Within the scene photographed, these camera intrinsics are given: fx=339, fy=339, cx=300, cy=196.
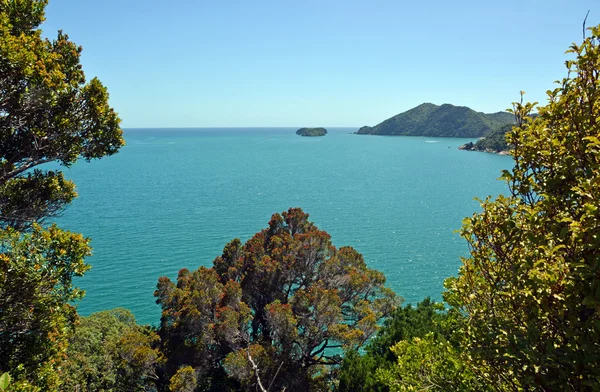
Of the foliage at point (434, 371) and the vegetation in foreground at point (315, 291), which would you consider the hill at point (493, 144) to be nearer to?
the vegetation in foreground at point (315, 291)

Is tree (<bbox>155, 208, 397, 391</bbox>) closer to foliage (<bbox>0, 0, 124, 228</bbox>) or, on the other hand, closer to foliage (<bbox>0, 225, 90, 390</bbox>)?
foliage (<bbox>0, 225, 90, 390</bbox>)

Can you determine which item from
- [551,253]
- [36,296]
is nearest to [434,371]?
[551,253]

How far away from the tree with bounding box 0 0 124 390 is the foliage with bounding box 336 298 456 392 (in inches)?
386

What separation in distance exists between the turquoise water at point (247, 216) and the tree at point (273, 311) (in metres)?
9.90

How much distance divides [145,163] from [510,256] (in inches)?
4653

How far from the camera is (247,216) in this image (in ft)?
166

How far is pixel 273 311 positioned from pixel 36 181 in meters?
10.7

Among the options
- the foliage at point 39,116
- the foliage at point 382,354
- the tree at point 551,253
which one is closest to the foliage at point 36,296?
the foliage at point 39,116

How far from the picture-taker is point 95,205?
5516cm

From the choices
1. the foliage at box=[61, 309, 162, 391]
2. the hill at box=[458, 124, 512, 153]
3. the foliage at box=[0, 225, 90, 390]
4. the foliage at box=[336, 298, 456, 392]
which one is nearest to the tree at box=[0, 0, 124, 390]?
the foliage at box=[0, 225, 90, 390]

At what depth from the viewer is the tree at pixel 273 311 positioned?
15922 mm

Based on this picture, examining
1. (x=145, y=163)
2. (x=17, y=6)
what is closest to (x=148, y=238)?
(x=17, y=6)

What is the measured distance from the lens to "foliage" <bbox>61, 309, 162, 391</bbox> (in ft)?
53.8

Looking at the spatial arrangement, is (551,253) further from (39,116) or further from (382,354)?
(382,354)
